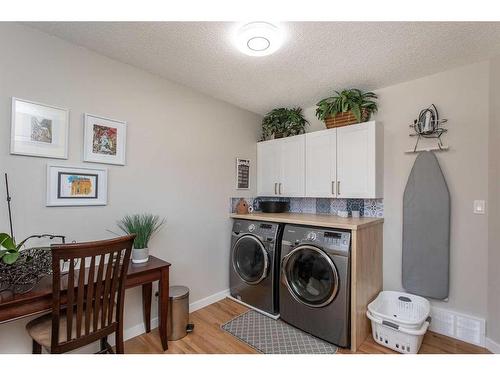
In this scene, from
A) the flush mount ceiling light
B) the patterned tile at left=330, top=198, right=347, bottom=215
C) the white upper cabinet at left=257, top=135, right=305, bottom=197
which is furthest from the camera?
the white upper cabinet at left=257, top=135, right=305, bottom=197

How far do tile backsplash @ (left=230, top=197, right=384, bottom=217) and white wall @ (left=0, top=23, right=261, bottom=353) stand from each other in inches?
14.9

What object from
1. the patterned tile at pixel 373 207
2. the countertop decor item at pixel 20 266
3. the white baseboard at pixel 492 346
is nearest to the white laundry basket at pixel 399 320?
the white baseboard at pixel 492 346

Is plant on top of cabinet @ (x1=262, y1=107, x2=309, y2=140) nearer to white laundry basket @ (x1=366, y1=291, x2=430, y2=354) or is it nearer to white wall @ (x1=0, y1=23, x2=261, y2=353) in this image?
white wall @ (x1=0, y1=23, x2=261, y2=353)

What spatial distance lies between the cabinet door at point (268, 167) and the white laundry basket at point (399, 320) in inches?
62.9

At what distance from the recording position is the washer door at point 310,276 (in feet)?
Answer: 6.61

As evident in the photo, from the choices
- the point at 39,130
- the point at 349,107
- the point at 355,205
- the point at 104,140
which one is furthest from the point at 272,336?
the point at 39,130

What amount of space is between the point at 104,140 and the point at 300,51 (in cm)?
168

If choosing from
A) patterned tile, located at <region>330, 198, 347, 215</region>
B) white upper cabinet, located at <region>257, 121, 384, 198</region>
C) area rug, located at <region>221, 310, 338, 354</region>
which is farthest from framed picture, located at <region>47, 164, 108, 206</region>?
patterned tile, located at <region>330, 198, 347, 215</region>

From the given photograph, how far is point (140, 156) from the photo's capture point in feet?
7.02

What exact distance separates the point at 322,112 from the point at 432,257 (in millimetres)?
1740

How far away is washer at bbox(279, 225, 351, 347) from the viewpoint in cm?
194

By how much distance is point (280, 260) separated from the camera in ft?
7.75

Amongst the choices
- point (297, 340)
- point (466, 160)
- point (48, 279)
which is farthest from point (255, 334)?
point (466, 160)
